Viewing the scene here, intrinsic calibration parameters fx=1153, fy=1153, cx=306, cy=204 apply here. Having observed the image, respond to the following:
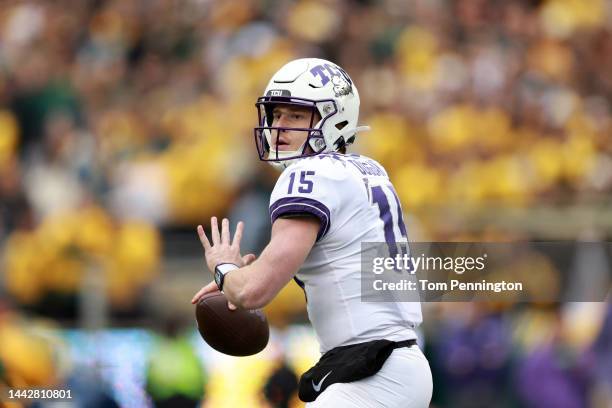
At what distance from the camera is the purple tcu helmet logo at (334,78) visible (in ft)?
13.8

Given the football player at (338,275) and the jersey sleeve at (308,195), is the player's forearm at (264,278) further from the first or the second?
the jersey sleeve at (308,195)

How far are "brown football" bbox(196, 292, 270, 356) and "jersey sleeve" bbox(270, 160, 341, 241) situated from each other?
54 cm

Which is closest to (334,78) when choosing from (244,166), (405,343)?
(405,343)

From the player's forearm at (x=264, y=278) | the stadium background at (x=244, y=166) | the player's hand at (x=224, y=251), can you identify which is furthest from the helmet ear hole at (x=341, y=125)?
the stadium background at (x=244, y=166)

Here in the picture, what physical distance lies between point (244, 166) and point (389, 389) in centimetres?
552

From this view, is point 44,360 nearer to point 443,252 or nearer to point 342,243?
point 443,252

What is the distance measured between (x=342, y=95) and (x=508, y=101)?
592cm

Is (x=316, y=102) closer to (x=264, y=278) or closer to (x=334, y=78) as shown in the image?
(x=334, y=78)

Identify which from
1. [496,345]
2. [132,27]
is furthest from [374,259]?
[132,27]

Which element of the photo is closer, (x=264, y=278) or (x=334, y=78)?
(x=264, y=278)

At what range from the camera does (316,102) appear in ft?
13.6

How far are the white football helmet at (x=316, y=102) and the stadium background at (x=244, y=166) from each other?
2437mm

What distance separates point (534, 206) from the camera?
8.38 m

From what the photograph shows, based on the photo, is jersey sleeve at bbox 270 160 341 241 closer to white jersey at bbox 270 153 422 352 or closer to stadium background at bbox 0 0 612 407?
white jersey at bbox 270 153 422 352
